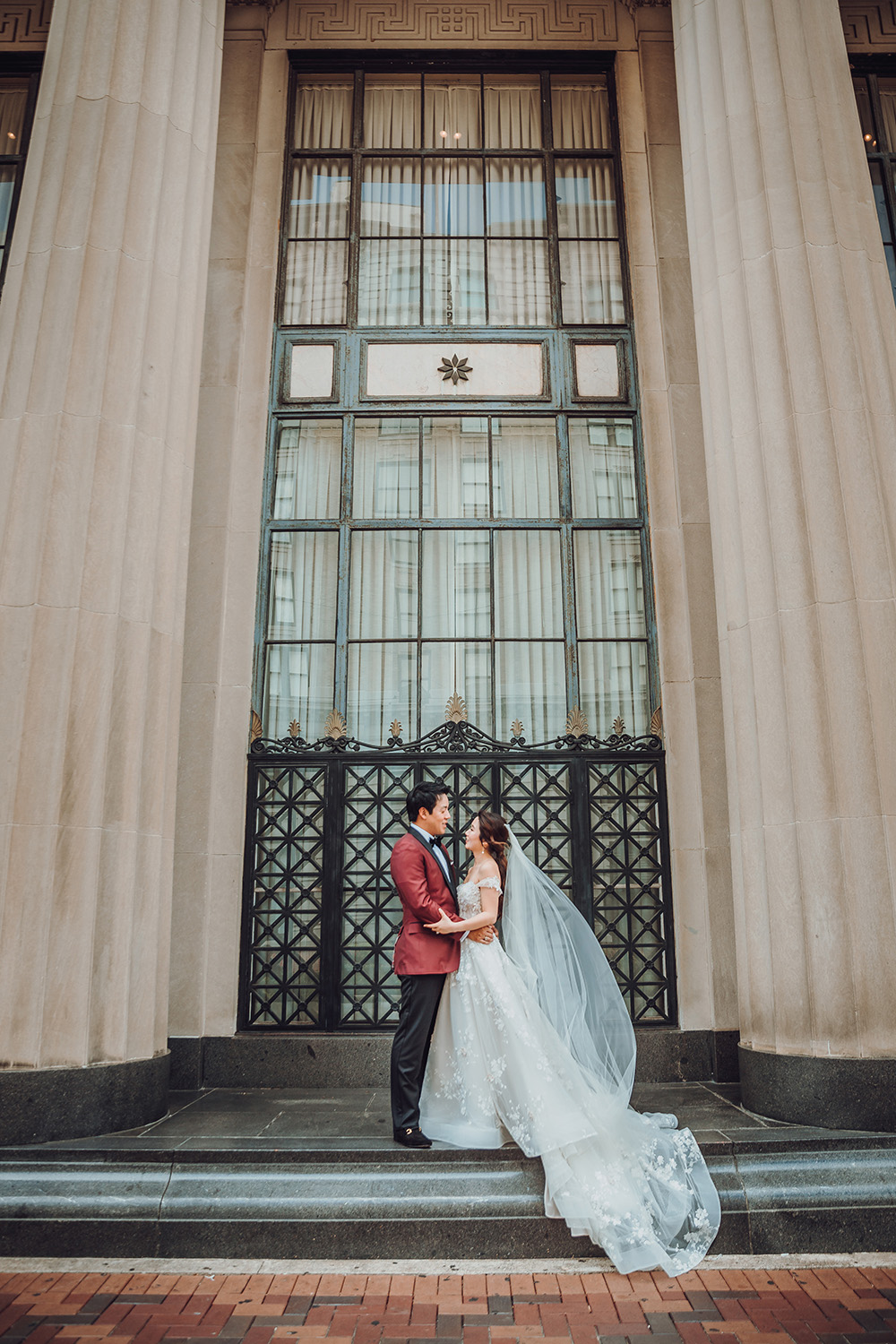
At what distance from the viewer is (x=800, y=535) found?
21.0ft

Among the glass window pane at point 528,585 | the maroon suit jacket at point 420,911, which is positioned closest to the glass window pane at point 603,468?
the glass window pane at point 528,585

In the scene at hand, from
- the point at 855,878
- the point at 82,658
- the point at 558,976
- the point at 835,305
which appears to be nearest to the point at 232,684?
the point at 82,658

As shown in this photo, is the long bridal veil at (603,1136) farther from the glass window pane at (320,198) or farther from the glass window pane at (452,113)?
the glass window pane at (452,113)

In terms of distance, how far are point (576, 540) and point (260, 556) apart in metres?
2.98

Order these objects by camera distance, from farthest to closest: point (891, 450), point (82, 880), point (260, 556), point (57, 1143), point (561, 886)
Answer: point (260, 556) → point (561, 886) → point (891, 450) → point (82, 880) → point (57, 1143)

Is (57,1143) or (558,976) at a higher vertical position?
(558,976)

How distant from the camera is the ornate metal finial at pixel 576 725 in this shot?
7.98 metres

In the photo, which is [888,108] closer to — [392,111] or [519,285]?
[519,285]

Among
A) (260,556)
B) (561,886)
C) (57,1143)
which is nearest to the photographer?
(57,1143)

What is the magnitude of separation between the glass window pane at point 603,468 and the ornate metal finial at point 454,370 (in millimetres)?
1143

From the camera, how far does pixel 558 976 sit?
5500 millimetres

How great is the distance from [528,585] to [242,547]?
2677 millimetres

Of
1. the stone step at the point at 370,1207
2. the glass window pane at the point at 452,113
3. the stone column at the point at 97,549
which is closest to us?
the stone step at the point at 370,1207

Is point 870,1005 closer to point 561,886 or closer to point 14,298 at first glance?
point 561,886
